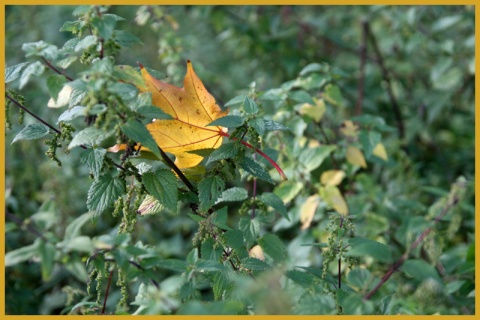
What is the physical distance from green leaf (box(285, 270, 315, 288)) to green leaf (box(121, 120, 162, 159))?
Answer: 0.37m

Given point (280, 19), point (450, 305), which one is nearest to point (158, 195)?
point (450, 305)

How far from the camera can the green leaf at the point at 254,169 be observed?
3.67 ft

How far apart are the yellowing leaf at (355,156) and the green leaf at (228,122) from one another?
2.80 ft

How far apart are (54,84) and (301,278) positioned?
557 mm

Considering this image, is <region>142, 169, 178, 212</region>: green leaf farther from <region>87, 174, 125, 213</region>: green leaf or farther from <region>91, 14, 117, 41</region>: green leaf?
<region>91, 14, 117, 41</region>: green leaf

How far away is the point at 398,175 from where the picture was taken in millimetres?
2371

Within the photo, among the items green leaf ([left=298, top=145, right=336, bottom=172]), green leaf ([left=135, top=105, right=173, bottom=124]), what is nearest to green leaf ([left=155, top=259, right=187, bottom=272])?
green leaf ([left=135, top=105, right=173, bottom=124])

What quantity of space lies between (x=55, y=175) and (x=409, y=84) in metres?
1.89

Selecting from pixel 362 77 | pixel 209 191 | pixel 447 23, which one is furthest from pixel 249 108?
pixel 447 23

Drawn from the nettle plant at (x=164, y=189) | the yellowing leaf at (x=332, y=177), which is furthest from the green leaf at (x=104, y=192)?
the yellowing leaf at (x=332, y=177)

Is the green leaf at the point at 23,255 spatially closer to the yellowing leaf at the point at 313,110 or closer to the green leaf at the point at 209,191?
the green leaf at the point at 209,191

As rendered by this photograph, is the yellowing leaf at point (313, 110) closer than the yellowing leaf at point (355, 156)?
Yes

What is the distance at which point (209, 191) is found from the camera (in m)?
1.10

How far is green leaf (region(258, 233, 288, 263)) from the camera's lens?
4.18ft
